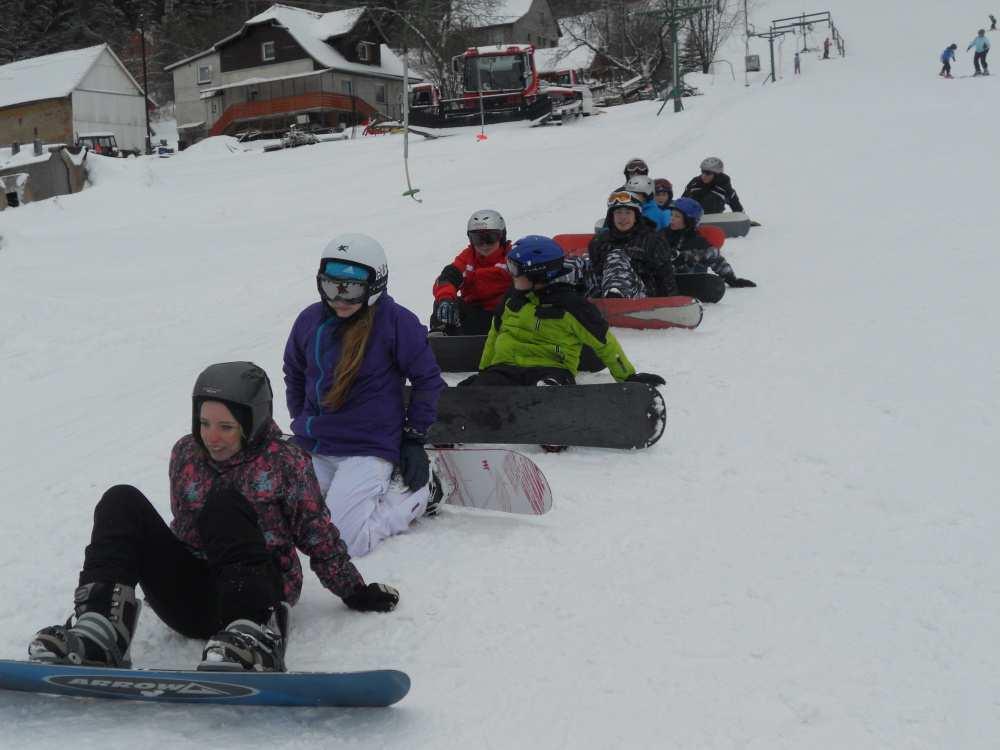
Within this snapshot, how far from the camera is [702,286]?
7.89 m

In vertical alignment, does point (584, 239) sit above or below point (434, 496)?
above

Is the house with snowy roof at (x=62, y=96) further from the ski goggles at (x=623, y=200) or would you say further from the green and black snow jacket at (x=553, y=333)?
the green and black snow jacket at (x=553, y=333)

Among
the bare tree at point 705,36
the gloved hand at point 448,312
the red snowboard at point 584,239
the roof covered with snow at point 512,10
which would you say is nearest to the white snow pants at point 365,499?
the gloved hand at point 448,312

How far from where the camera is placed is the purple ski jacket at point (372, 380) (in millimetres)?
3572

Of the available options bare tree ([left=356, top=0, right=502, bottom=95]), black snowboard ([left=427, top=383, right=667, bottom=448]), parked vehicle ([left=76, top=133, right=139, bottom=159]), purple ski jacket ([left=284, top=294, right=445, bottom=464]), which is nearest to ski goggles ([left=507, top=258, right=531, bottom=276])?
black snowboard ([left=427, top=383, right=667, bottom=448])

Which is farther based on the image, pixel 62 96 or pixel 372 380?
pixel 62 96

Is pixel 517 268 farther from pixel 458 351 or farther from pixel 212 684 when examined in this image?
pixel 212 684

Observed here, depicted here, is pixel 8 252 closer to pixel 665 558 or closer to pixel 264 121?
pixel 665 558

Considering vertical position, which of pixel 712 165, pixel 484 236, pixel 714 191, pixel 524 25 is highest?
pixel 524 25

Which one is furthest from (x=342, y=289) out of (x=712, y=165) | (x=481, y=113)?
(x=481, y=113)

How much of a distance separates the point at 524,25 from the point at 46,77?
1190 inches

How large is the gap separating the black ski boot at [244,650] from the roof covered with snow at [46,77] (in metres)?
50.8

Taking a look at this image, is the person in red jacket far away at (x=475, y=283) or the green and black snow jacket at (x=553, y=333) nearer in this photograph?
the green and black snow jacket at (x=553, y=333)

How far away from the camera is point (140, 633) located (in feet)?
9.43
